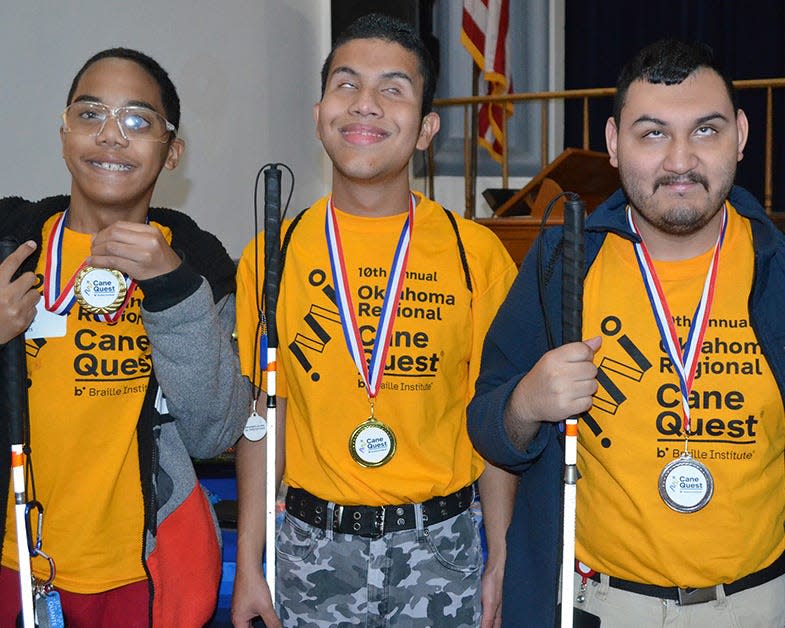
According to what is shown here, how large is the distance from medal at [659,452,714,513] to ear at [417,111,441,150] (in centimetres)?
97

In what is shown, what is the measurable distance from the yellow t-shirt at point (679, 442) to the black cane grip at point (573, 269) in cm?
19

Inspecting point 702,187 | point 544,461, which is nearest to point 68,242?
point 544,461

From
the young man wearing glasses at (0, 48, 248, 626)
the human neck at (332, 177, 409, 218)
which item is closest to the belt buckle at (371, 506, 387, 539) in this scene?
the young man wearing glasses at (0, 48, 248, 626)

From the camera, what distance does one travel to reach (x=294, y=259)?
2193 millimetres

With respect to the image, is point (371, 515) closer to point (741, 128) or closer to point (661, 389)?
point (661, 389)

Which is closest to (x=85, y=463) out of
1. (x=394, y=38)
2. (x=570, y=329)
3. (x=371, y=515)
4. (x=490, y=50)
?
(x=371, y=515)

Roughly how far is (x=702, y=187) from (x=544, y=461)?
65 centimetres

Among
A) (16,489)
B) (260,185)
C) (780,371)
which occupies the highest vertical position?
(260,185)

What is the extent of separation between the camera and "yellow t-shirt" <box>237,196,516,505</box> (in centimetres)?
207

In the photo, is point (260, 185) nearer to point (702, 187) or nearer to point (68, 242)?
point (68, 242)

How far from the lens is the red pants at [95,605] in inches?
73.5

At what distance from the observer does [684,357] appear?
1.89m

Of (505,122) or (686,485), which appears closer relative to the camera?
(686,485)

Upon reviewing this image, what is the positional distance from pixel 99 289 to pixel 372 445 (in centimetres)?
66
